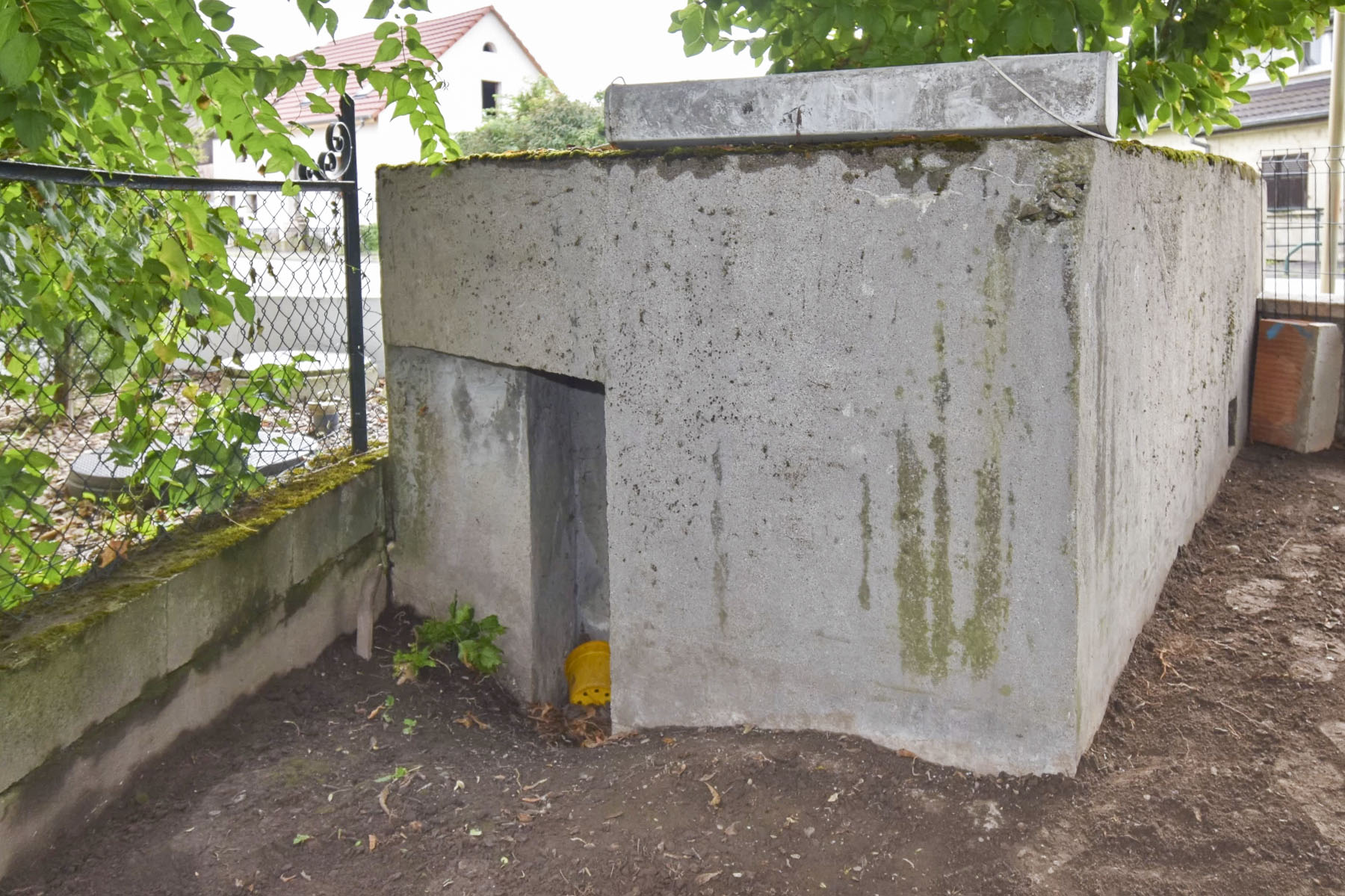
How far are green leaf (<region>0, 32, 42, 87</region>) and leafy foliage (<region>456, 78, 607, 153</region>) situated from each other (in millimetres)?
18247

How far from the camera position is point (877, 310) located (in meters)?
3.35

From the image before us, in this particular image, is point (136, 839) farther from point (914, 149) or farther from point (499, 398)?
point (914, 149)

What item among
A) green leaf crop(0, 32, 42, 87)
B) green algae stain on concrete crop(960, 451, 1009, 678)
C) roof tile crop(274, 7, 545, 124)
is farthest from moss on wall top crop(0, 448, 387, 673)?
roof tile crop(274, 7, 545, 124)

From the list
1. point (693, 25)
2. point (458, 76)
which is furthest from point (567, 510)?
point (458, 76)

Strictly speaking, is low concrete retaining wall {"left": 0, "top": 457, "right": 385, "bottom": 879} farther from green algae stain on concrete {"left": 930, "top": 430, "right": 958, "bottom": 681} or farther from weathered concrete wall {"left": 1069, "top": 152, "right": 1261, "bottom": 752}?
weathered concrete wall {"left": 1069, "top": 152, "right": 1261, "bottom": 752}

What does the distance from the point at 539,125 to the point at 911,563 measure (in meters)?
20.6

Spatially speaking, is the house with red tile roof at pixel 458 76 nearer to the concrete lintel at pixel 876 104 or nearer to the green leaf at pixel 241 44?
the green leaf at pixel 241 44

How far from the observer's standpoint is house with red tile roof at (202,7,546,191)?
2795 centimetres

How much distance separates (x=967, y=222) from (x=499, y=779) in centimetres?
238

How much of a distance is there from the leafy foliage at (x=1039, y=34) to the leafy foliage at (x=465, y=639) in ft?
8.23

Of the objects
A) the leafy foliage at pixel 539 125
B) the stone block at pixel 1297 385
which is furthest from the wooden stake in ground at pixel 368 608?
the leafy foliage at pixel 539 125

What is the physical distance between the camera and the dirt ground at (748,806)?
9.98 ft

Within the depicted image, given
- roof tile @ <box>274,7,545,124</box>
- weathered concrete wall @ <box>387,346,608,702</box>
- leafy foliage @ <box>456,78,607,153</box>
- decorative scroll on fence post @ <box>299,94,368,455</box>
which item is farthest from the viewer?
roof tile @ <box>274,7,545,124</box>

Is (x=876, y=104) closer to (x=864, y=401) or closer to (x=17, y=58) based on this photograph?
(x=864, y=401)
